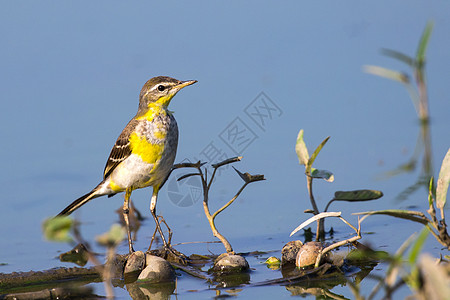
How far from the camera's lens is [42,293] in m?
5.09

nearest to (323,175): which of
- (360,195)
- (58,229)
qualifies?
(360,195)

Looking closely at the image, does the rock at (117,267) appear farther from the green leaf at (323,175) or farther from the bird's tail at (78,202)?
the green leaf at (323,175)

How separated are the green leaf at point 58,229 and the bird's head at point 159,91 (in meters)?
4.86

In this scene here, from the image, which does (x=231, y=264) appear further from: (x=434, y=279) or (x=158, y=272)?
(x=434, y=279)

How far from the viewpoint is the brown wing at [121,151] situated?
24.3ft

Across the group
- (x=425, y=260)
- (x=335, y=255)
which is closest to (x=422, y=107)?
(x=425, y=260)

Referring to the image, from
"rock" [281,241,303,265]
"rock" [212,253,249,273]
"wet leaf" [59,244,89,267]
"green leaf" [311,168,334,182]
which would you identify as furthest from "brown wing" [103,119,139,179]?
"rock" [281,241,303,265]

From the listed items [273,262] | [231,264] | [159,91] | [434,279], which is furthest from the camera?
[159,91]

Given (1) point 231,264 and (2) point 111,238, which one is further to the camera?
(1) point 231,264

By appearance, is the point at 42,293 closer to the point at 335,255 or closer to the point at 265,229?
the point at 335,255

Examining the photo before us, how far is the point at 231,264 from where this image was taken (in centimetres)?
584

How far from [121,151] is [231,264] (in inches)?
88.7

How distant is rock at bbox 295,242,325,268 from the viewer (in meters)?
5.71

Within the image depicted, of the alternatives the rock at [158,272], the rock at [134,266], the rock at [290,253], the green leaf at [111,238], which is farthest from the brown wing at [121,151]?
the green leaf at [111,238]
